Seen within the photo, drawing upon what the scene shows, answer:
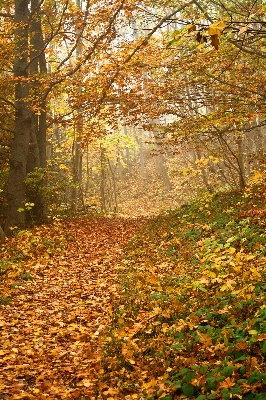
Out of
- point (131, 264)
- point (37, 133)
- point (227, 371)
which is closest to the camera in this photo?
point (227, 371)

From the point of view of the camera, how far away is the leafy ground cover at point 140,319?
13.6ft

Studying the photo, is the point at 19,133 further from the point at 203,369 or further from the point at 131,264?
the point at 203,369

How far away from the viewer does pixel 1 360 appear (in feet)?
17.1

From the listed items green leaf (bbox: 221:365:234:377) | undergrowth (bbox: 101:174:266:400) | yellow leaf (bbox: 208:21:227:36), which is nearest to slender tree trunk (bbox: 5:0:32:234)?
undergrowth (bbox: 101:174:266:400)

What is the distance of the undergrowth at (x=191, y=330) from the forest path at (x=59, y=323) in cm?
33

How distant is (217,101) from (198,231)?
397 cm

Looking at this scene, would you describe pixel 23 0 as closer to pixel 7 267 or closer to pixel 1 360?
pixel 7 267

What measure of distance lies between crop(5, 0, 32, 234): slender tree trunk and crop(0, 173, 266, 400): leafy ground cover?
224cm

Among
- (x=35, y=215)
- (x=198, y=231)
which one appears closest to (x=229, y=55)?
(x=198, y=231)

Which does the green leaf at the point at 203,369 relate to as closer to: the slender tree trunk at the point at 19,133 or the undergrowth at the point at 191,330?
the undergrowth at the point at 191,330

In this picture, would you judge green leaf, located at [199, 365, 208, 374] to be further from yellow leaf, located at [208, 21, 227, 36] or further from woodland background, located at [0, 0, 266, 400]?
→ yellow leaf, located at [208, 21, 227, 36]

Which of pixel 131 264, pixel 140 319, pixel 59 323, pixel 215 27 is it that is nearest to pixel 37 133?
pixel 131 264

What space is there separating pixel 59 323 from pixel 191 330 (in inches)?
96.2

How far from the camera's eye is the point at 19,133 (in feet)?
43.5
